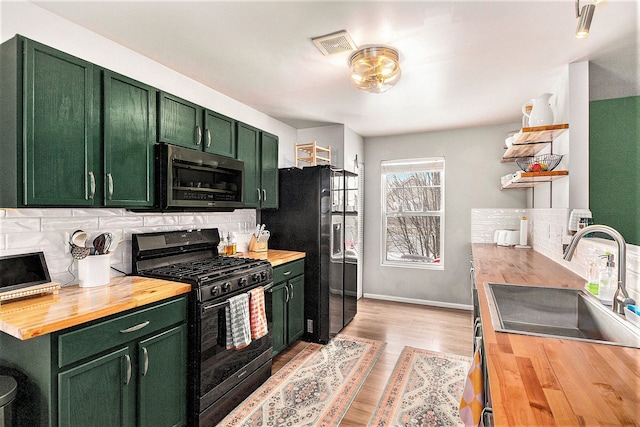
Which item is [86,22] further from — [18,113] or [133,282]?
[133,282]

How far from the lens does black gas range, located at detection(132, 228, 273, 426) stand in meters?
2.01

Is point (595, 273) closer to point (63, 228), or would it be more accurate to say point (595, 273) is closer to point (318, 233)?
point (318, 233)

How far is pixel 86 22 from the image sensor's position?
6.44 ft

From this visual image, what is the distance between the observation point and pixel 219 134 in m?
2.75

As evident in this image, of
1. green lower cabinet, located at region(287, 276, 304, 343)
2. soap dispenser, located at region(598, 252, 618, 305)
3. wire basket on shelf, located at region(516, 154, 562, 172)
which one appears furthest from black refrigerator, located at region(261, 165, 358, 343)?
soap dispenser, located at region(598, 252, 618, 305)

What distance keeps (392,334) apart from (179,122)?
2.97 metres

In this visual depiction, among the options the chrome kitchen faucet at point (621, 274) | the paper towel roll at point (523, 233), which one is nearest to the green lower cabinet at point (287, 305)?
the chrome kitchen faucet at point (621, 274)

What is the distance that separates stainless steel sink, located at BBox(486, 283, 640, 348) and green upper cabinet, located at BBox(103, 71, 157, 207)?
2.12 meters

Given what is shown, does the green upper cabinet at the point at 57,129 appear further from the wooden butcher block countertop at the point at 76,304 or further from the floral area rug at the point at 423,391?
the floral area rug at the point at 423,391

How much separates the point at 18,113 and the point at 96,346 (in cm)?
115

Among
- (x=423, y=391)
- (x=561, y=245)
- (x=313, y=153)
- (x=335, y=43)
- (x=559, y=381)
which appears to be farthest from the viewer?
(x=313, y=153)

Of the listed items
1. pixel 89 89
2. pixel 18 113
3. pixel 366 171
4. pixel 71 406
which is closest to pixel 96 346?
pixel 71 406

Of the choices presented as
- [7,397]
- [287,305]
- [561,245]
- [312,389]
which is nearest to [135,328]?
[7,397]

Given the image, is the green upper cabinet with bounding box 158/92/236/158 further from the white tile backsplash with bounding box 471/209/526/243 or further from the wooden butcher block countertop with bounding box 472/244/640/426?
the white tile backsplash with bounding box 471/209/526/243
